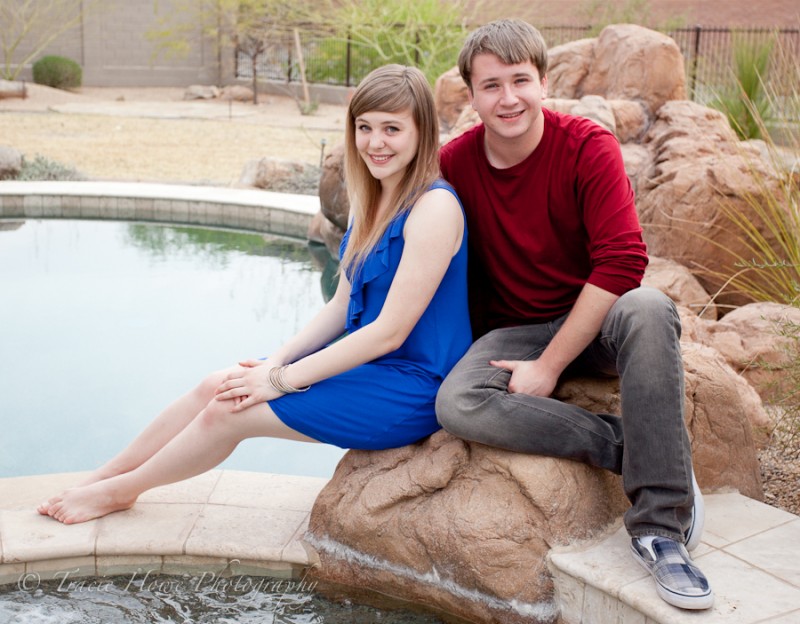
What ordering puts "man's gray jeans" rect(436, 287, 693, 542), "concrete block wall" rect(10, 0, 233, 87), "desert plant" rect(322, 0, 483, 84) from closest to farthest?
"man's gray jeans" rect(436, 287, 693, 542) < "desert plant" rect(322, 0, 483, 84) < "concrete block wall" rect(10, 0, 233, 87)

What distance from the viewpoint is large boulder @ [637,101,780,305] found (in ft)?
16.2

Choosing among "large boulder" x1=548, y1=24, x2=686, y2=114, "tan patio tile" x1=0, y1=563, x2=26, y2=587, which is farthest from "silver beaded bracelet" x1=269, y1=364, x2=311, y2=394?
"large boulder" x1=548, y1=24, x2=686, y2=114

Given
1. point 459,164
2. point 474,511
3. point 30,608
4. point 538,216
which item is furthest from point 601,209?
point 30,608

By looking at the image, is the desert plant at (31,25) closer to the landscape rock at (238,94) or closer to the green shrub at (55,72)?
the green shrub at (55,72)

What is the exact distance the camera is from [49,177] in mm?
9781

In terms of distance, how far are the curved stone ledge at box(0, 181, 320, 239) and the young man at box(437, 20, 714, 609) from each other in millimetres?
5779

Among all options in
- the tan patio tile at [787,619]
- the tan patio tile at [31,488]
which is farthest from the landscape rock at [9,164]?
the tan patio tile at [787,619]

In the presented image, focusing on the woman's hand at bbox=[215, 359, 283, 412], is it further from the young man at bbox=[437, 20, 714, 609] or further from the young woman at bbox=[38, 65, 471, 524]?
the young man at bbox=[437, 20, 714, 609]

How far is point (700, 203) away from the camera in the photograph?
5.00 meters

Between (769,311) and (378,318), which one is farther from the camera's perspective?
(769,311)

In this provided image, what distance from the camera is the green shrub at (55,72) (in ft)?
68.3

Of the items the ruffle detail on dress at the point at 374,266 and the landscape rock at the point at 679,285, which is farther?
the landscape rock at the point at 679,285

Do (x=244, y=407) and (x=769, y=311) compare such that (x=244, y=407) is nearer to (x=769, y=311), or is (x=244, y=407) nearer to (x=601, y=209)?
(x=601, y=209)

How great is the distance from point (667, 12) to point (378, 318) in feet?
94.4
